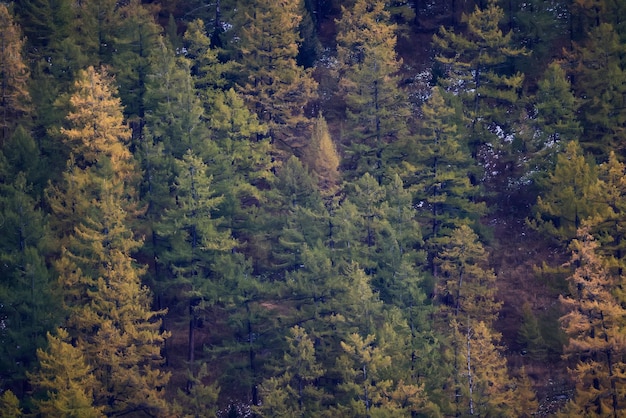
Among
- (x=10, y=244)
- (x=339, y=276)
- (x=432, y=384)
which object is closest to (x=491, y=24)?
(x=339, y=276)

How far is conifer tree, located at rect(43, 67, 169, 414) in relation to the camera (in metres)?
35.9

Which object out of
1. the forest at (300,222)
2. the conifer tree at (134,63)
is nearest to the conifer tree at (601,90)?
the forest at (300,222)

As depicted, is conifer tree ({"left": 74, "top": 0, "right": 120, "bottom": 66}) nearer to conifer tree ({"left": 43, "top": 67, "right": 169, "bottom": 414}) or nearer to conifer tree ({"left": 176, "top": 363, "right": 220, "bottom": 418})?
conifer tree ({"left": 43, "top": 67, "right": 169, "bottom": 414})

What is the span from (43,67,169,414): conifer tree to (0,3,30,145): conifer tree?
14.3 ft

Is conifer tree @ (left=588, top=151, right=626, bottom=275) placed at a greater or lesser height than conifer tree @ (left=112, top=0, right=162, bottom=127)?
lesser

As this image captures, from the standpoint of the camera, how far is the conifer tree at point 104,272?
35.9 metres

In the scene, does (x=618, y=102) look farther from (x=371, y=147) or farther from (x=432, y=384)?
(x=432, y=384)

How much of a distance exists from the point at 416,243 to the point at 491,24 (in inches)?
574

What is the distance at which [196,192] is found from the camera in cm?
3953

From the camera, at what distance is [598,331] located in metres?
35.2

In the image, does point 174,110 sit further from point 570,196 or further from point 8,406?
point 570,196

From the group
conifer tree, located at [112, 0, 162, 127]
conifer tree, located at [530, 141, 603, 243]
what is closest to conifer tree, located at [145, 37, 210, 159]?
conifer tree, located at [112, 0, 162, 127]

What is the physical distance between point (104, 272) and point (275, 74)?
17.2 m

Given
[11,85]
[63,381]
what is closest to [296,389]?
[63,381]
